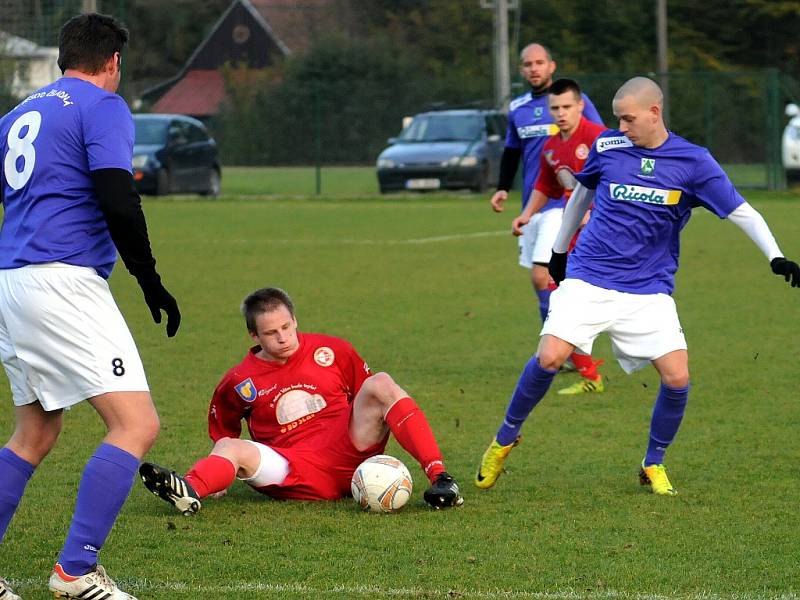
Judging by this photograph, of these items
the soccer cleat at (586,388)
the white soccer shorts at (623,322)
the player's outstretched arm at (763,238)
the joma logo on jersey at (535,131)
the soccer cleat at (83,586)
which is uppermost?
the player's outstretched arm at (763,238)

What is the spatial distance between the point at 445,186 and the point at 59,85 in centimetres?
2226

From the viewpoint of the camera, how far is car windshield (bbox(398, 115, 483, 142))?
26.8 m

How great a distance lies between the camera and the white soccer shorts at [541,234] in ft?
30.4

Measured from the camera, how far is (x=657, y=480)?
245 inches

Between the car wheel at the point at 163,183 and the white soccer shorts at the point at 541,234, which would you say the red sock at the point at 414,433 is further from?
the car wheel at the point at 163,183

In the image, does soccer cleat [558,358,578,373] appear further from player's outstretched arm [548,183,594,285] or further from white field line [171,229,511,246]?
white field line [171,229,511,246]

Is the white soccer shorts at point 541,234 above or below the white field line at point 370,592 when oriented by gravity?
above

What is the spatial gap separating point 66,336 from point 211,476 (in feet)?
4.86

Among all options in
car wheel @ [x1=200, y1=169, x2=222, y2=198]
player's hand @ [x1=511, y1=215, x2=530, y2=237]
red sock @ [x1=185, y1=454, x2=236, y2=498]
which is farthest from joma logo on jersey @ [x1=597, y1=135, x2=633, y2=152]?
car wheel @ [x1=200, y1=169, x2=222, y2=198]

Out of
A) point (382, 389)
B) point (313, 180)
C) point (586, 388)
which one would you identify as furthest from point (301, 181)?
point (382, 389)

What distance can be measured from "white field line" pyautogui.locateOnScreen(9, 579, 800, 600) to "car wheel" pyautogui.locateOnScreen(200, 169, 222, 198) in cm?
2357

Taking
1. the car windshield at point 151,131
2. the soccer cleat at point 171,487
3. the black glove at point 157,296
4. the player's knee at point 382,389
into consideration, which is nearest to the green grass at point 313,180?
the car windshield at point 151,131

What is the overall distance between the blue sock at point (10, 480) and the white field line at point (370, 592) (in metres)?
0.29

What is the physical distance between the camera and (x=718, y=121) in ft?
95.7
